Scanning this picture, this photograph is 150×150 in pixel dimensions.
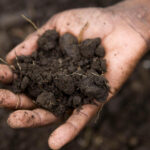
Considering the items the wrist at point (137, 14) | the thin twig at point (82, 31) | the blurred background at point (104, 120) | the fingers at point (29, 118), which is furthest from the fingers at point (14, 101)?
the wrist at point (137, 14)

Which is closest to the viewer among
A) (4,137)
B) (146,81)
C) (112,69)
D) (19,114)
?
(19,114)

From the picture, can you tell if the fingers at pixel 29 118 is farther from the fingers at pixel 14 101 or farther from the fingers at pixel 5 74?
the fingers at pixel 5 74

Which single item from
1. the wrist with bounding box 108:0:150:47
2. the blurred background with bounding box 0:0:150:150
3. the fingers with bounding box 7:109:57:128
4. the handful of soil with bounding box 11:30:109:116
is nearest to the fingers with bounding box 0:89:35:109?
the handful of soil with bounding box 11:30:109:116

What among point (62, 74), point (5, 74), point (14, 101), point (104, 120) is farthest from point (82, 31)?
point (104, 120)

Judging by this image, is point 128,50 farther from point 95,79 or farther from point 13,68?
point 13,68

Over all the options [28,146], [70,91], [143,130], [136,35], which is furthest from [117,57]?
Answer: [28,146]
